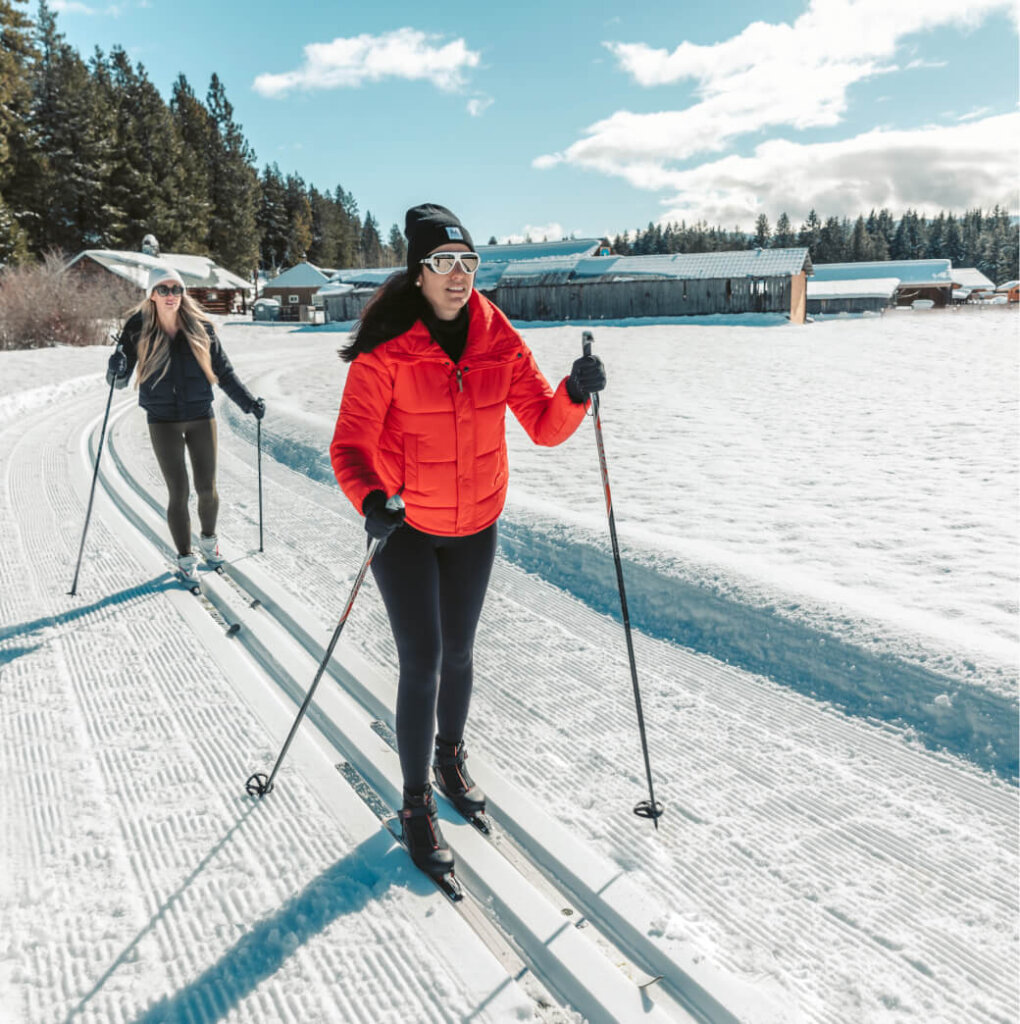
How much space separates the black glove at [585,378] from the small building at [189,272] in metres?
40.9

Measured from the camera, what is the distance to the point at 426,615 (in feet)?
7.70

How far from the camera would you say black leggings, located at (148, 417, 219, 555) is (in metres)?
4.81

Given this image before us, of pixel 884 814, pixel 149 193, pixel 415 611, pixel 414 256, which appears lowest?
pixel 884 814

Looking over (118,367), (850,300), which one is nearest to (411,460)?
(118,367)

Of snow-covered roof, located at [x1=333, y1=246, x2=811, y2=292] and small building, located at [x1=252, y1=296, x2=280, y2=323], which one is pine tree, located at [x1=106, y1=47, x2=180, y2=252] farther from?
snow-covered roof, located at [x1=333, y1=246, x2=811, y2=292]

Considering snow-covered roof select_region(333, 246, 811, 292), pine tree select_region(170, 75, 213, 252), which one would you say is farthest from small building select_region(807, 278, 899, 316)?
pine tree select_region(170, 75, 213, 252)

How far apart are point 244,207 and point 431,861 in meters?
70.9

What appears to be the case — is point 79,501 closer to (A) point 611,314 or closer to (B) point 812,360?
(B) point 812,360

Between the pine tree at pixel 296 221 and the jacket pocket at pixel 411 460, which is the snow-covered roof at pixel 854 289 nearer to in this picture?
the pine tree at pixel 296 221

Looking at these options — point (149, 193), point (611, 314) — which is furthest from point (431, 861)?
point (149, 193)

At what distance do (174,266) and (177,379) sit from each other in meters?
46.6

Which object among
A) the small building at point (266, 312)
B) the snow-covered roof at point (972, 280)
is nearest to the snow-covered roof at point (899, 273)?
the snow-covered roof at point (972, 280)

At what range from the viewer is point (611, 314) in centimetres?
3506

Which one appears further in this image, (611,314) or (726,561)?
(611,314)
